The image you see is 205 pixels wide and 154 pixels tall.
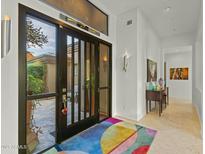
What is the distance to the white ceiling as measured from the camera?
3.39 meters

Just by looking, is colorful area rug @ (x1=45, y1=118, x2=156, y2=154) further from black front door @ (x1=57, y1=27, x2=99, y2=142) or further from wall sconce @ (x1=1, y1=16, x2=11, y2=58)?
wall sconce @ (x1=1, y1=16, x2=11, y2=58)

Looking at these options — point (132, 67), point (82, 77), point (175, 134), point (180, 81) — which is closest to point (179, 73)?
point (180, 81)

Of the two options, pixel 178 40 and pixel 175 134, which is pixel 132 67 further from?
pixel 178 40

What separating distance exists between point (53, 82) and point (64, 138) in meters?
1.11

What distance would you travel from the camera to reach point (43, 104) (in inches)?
→ 87.2

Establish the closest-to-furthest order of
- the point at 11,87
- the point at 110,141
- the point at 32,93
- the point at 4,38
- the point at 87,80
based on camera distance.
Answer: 1. the point at 4,38
2. the point at 11,87
3. the point at 32,93
4. the point at 110,141
5. the point at 87,80

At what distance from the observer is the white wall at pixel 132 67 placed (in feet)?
12.4

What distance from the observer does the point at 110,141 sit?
2539 millimetres

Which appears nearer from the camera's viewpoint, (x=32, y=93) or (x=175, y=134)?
(x=32, y=93)

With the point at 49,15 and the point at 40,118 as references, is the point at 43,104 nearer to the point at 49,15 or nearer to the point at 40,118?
the point at 40,118

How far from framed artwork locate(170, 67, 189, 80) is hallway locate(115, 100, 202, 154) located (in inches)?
161

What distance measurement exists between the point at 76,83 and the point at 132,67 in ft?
6.06

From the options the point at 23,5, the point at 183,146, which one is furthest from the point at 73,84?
the point at 183,146

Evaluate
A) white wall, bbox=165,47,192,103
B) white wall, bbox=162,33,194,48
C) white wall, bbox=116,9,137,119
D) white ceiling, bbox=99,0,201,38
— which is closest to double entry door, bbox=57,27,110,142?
white wall, bbox=116,9,137,119
